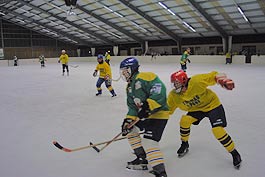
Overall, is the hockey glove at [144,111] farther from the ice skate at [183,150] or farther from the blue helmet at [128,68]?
the ice skate at [183,150]

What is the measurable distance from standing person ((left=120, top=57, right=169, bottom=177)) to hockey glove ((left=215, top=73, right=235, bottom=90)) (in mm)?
554

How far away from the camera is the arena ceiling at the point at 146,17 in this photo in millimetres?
18522

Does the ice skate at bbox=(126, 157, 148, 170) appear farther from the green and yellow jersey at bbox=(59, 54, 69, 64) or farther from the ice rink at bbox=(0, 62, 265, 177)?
the green and yellow jersey at bbox=(59, 54, 69, 64)

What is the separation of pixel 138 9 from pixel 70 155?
66.7ft

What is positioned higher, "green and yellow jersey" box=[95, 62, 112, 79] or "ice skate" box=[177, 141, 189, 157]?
"green and yellow jersey" box=[95, 62, 112, 79]

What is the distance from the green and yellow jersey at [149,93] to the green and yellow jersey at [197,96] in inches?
11.7

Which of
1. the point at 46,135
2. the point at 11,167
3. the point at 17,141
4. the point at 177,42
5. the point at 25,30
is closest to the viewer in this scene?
the point at 11,167

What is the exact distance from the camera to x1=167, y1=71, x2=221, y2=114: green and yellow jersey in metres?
2.53

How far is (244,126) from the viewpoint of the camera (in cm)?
401

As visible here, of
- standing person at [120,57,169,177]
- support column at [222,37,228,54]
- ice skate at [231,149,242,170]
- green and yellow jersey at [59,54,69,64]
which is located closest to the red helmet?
standing person at [120,57,169,177]

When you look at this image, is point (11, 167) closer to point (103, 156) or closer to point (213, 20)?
point (103, 156)

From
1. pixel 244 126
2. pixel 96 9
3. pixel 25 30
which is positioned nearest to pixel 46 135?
pixel 244 126

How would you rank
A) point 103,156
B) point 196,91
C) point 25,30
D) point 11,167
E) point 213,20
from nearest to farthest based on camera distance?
point 196,91
point 11,167
point 103,156
point 213,20
point 25,30

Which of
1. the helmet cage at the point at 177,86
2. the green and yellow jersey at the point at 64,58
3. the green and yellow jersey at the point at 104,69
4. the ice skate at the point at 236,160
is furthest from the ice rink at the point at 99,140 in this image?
the green and yellow jersey at the point at 64,58
